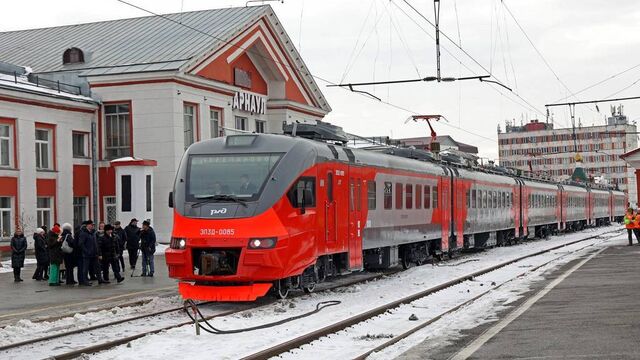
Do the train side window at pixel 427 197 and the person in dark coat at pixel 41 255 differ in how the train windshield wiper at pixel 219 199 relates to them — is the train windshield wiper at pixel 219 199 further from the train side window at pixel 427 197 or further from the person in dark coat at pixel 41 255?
the train side window at pixel 427 197

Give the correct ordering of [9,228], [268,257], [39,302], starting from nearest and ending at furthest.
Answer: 1. [268,257]
2. [39,302]
3. [9,228]

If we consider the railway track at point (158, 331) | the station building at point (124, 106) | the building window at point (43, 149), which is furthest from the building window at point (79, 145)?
the railway track at point (158, 331)

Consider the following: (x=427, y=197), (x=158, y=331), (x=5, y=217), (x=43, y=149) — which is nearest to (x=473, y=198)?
(x=427, y=197)

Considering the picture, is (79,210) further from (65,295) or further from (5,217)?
(65,295)

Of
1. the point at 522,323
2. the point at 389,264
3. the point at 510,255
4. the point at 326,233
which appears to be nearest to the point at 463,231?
the point at 510,255

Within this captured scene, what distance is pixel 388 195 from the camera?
76.2 ft

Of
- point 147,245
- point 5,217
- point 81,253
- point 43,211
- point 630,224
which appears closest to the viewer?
point 81,253

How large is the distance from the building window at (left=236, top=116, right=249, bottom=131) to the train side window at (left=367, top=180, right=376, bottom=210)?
2496 cm

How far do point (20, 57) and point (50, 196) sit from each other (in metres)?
11.6

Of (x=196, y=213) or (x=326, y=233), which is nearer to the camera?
(x=196, y=213)

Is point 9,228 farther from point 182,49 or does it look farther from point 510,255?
point 510,255

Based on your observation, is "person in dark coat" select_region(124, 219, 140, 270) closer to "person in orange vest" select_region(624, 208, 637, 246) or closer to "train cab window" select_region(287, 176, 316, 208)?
"train cab window" select_region(287, 176, 316, 208)

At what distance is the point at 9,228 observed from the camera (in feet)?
118

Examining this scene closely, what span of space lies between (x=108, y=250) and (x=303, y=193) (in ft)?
22.4
